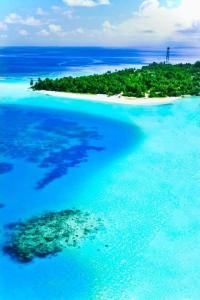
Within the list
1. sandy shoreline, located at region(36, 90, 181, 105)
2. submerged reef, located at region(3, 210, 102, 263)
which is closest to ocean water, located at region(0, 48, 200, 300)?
submerged reef, located at region(3, 210, 102, 263)

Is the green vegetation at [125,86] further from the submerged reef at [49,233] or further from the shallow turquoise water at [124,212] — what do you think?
the submerged reef at [49,233]

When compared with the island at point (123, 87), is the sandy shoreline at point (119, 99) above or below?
below

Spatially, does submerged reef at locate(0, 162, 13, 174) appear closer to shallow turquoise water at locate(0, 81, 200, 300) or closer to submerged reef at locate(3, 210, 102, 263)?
shallow turquoise water at locate(0, 81, 200, 300)

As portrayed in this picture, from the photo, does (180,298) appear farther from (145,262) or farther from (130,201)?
(130,201)

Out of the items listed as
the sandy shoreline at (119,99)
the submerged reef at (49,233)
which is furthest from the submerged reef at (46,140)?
the sandy shoreline at (119,99)

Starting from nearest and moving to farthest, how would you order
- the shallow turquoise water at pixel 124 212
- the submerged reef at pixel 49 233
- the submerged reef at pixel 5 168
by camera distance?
the shallow turquoise water at pixel 124 212 → the submerged reef at pixel 49 233 → the submerged reef at pixel 5 168

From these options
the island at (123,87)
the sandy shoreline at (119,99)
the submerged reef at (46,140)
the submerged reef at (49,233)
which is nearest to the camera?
the submerged reef at (49,233)

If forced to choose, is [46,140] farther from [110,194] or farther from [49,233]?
[49,233]

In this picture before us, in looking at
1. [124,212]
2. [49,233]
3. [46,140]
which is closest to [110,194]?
[124,212]
